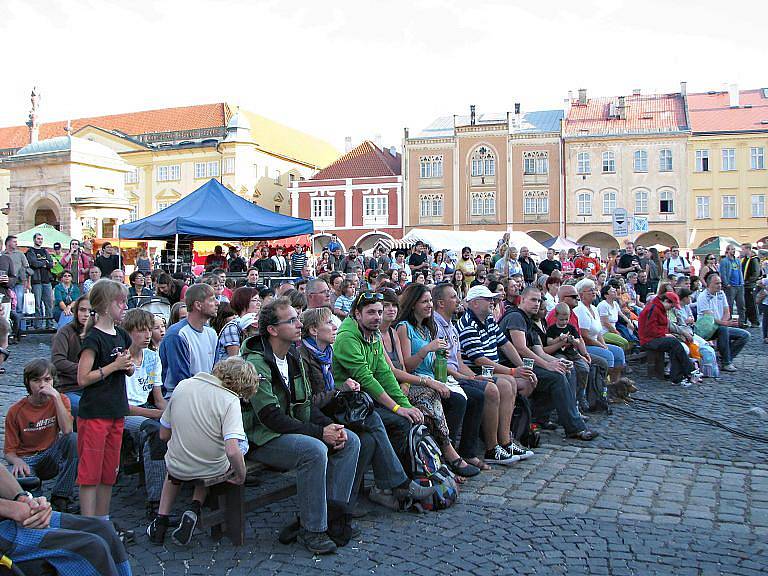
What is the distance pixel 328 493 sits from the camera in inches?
190

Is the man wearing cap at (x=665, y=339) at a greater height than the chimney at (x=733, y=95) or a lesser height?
lesser

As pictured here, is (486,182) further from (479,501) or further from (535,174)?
(479,501)

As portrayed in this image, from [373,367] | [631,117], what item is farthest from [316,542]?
[631,117]

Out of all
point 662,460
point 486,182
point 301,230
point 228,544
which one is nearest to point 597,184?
point 486,182

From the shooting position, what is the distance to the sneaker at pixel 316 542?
4469 mm

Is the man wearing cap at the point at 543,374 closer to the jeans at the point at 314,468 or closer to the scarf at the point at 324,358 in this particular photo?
the scarf at the point at 324,358

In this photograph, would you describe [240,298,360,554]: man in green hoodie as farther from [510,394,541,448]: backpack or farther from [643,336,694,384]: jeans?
[643,336,694,384]: jeans

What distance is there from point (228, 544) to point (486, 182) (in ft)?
161

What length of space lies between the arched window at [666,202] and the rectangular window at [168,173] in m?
38.7

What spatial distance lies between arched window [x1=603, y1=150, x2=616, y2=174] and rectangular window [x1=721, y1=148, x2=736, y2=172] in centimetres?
702

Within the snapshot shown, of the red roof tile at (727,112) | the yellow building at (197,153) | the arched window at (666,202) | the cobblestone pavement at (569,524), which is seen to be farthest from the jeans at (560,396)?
the yellow building at (197,153)

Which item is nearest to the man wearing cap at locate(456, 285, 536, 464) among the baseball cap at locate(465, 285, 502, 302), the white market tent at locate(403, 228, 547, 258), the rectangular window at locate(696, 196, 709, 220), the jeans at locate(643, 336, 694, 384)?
the baseball cap at locate(465, 285, 502, 302)

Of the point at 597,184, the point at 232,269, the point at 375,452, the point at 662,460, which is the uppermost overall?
the point at 597,184

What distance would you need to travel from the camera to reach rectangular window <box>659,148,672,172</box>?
4859cm
